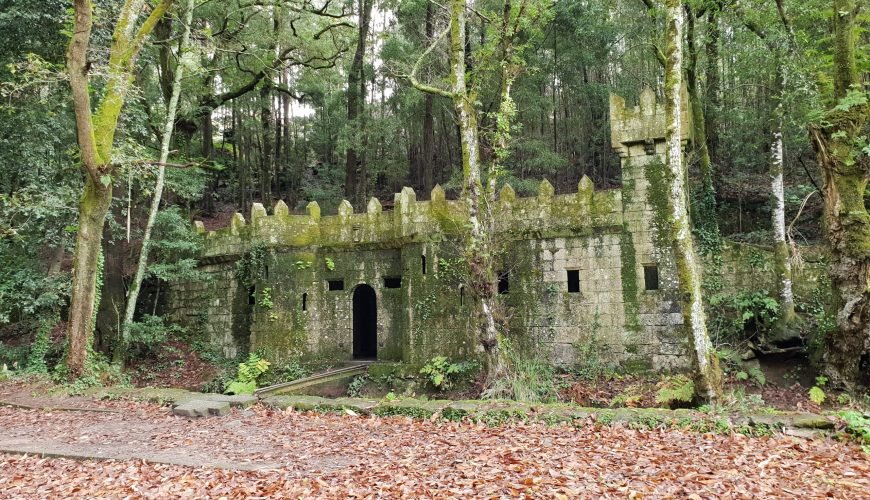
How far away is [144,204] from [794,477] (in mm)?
17604

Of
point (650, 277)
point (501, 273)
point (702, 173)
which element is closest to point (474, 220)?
point (501, 273)

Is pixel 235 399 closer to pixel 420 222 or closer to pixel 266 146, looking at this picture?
pixel 420 222

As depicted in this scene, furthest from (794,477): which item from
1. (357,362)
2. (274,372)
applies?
(274,372)

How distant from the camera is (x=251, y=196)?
25891 mm

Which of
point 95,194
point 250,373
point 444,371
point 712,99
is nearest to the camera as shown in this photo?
point 95,194

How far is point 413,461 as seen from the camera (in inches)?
208

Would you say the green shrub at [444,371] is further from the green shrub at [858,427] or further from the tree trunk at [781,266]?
the green shrub at [858,427]

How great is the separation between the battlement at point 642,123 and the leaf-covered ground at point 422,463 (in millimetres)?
7174

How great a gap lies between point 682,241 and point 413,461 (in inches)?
209

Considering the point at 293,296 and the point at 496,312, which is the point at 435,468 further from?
the point at 293,296

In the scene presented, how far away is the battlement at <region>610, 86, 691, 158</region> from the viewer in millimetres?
11398

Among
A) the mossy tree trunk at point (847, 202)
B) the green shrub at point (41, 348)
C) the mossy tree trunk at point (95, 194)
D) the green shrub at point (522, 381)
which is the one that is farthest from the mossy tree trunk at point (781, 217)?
the green shrub at point (41, 348)

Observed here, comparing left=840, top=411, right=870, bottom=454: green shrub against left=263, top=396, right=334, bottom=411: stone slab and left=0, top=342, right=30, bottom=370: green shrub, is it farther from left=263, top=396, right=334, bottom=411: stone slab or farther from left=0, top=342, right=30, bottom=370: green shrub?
left=0, top=342, right=30, bottom=370: green shrub

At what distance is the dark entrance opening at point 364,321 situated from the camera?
52.4 feet
